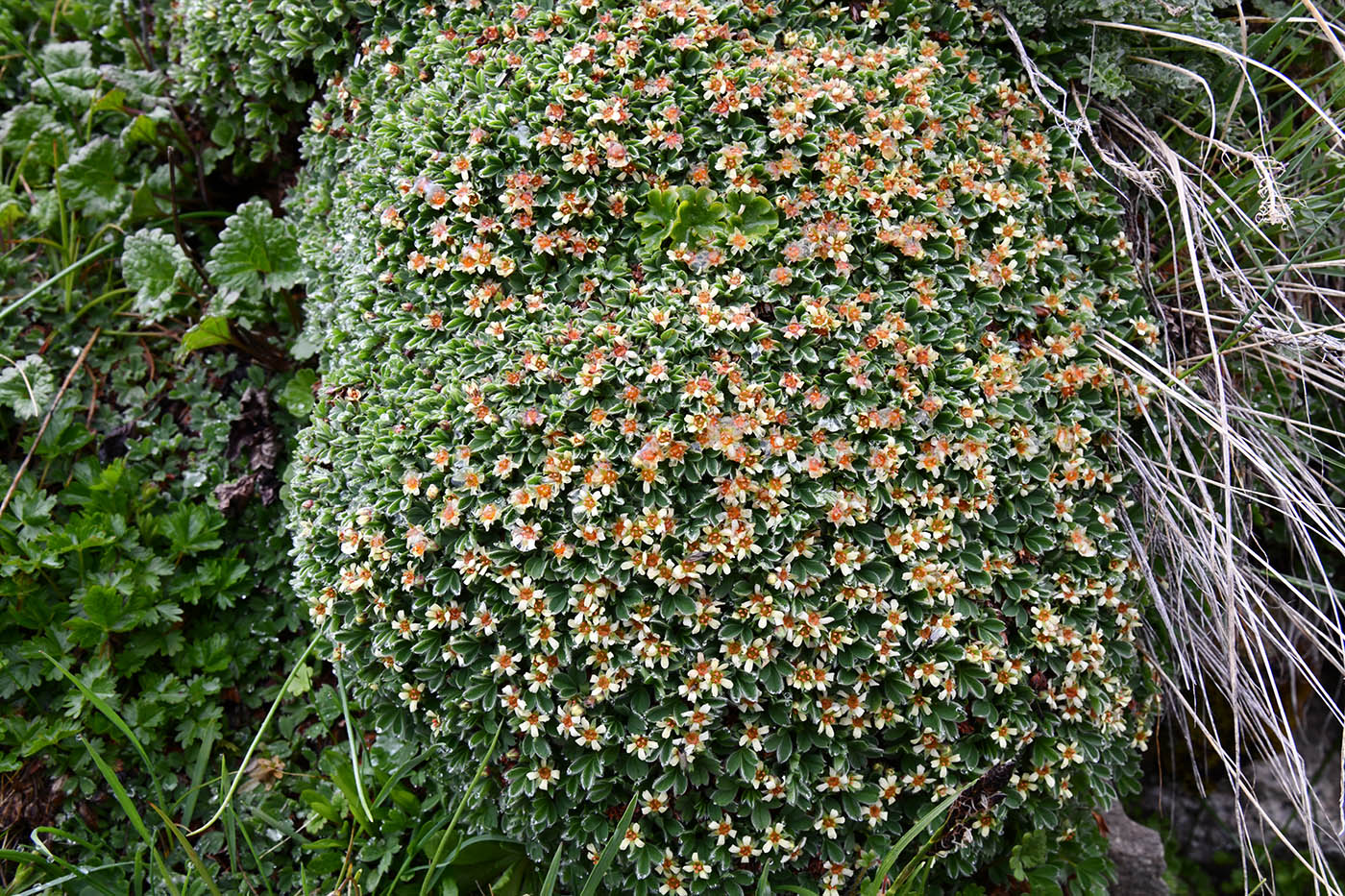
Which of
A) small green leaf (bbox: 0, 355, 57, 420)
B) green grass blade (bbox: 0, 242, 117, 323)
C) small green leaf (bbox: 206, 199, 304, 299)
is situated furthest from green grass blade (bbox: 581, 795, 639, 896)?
green grass blade (bbox: 0, 242, 117, 323)

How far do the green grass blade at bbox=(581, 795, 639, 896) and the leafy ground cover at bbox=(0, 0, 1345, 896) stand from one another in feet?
0.10

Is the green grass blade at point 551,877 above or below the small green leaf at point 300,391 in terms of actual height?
below

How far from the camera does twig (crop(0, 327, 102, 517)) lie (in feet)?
10.1

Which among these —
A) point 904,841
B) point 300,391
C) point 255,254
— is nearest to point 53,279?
point 255,254

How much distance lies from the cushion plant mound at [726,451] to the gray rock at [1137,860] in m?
0.44

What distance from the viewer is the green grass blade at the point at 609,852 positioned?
87.7 inches

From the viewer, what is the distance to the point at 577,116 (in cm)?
268

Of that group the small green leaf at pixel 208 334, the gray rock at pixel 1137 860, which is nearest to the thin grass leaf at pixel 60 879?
the small green leaf at pixel 208 334

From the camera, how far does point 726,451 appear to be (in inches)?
91.0

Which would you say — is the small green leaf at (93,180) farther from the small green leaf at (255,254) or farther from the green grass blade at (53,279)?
the small green leaf at (255,254)

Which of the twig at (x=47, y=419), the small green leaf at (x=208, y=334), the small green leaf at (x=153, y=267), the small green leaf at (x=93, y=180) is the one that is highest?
the small green leaf at (x=93, y=180)

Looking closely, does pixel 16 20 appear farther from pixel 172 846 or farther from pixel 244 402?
pixel 172 846

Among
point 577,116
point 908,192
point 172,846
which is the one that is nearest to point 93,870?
point 172,846

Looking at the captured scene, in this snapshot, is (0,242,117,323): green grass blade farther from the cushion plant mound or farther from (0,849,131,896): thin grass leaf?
(0,849,131,896): thin grass leaf
